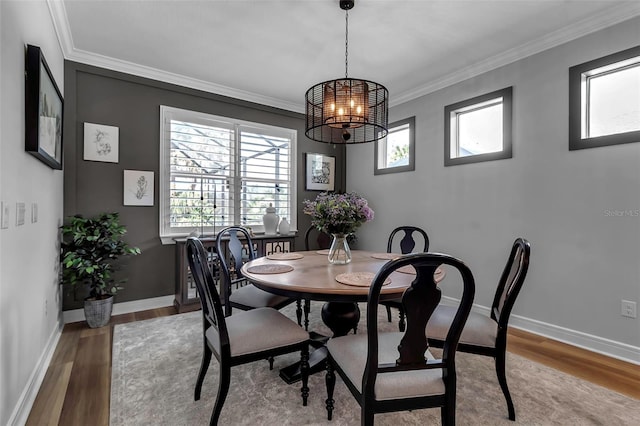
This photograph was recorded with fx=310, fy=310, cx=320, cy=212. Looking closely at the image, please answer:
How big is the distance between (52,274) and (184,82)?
2.38 meters

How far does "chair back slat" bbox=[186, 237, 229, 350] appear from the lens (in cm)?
152

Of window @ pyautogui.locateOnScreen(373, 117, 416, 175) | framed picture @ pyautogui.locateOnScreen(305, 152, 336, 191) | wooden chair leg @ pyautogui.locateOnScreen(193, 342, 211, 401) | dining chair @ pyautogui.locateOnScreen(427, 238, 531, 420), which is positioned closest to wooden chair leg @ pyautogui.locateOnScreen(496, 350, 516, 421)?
dining chair @ pyautogui.locateOnScreen(427, 238, 531, 420)

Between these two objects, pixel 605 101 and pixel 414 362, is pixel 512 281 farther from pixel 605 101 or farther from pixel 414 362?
pixel 605 101

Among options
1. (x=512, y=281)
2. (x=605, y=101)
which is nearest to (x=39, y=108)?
(x=512, y=281)

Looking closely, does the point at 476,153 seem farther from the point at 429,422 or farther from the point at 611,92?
the point at 429,422

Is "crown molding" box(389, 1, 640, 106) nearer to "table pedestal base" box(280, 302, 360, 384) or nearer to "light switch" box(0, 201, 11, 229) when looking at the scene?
"table pedestal base" box(280, 302, 360, 384)

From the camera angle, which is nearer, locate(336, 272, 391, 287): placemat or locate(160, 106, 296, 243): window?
locate(336, 272, 391, 287): placemat

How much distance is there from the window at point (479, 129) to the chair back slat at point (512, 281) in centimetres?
173

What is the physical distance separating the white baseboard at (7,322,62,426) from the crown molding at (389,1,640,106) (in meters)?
4.42

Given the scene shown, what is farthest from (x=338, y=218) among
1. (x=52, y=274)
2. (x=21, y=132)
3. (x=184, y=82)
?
(x=184, y=82)

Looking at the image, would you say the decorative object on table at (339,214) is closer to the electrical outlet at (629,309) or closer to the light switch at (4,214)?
the light switch at (4,214)

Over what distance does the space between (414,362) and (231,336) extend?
3.00 ft

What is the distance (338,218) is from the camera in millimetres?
2119

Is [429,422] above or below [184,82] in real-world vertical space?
below
